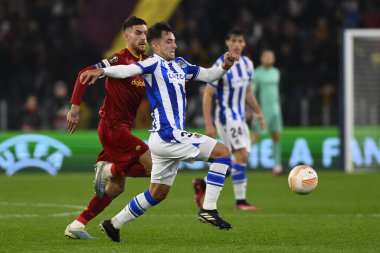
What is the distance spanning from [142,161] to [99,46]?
40.3 feet

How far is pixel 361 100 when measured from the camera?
1953 cm

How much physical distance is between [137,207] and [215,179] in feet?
2.45

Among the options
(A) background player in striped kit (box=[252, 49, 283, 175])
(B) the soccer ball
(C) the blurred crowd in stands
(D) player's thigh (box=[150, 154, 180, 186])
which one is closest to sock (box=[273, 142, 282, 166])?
(A) background player in striped kit (box=[252, 49, 283, 175])

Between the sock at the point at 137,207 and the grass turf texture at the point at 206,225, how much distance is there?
224 mm

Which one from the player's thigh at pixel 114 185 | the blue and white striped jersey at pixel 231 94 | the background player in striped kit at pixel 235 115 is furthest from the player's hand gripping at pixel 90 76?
the blue and white striped jersey at pixel 231 94

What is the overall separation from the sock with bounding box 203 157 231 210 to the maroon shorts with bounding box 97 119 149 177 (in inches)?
34.1

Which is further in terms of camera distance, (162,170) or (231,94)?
(231,94)

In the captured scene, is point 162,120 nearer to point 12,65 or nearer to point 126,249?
point 126,249

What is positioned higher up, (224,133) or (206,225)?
(224,133)

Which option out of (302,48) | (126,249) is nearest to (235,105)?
(126,249)

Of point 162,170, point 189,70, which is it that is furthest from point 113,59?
point 162,170

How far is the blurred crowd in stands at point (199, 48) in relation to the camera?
20.7 meters

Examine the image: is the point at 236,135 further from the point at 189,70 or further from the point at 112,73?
the point at 112,73

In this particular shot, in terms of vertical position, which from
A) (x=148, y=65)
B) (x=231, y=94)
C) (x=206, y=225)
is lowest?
(x=206, y=225)
